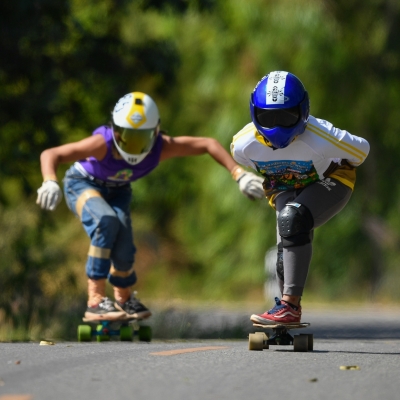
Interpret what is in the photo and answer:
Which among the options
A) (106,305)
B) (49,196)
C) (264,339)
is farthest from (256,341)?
(106,305)

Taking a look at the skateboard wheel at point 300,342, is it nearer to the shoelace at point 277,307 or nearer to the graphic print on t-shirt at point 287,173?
the shoelace at point 277,307

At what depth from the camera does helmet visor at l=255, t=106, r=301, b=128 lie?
6.98 meters

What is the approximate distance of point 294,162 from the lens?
7.23m

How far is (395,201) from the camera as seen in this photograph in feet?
67.7

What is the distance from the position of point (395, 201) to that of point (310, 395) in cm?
1608

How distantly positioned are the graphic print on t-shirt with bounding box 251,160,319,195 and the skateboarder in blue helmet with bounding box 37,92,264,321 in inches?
37.6

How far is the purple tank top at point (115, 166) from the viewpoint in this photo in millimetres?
8914

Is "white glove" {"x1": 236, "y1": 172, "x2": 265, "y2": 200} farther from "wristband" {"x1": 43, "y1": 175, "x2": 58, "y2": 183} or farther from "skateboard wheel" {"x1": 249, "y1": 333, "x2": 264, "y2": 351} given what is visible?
"wristband" {"x1": 43, "y1": 175, "x2": 58, "y2": 183}

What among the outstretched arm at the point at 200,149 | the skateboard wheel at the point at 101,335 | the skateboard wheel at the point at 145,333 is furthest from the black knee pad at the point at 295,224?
the skateboard wheel at the point at 145,333

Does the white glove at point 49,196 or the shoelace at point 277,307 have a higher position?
the white glove at point 49,196

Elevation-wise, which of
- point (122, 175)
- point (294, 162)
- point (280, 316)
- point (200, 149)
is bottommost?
point (280, 316)

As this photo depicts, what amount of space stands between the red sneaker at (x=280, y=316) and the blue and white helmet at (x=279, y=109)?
1.04m

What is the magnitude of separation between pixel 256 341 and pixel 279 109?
1.51 m

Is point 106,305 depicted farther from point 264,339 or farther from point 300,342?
point 300,342
